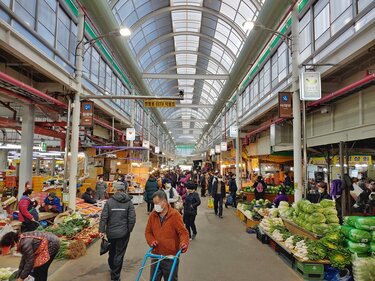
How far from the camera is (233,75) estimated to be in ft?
56.3

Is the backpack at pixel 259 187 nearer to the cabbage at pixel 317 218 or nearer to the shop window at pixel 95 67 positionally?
the cabbage at pixel 317 218

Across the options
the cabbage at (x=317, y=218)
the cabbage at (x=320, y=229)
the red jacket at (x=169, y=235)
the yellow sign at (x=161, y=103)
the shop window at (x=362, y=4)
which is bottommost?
the cabbage at (x=320, y=229)

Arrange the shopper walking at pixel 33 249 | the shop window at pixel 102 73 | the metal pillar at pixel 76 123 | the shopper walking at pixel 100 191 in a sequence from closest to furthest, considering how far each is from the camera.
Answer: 1. the shopper walking at pixel 33 249
2. the metal pillar at pixel 76 123
3. the shop window at pixel 102 73
4. the shopper walking at pixel 100 191

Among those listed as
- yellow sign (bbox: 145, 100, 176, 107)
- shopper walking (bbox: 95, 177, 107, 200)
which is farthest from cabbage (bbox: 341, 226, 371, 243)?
shopper walking (bbox: 95, 177, 107, 200)

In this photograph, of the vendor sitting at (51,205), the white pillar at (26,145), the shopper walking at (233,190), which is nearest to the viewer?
the vendor sitting at (51,205)

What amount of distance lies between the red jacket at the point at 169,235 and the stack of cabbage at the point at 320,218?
150 inches

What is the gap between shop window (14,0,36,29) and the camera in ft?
24.1

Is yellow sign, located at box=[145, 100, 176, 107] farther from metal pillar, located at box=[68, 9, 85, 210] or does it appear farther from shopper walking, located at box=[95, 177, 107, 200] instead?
shopper walking, located at box=[95, 177, 107, 200]

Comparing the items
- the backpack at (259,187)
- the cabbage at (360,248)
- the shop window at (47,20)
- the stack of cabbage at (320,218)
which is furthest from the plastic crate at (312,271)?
the shop window at (47,20)

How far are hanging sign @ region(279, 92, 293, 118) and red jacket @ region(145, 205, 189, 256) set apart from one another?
6.86 m

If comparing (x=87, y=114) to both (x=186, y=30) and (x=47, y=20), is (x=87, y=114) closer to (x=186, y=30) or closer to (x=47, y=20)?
(x=47, y=20)

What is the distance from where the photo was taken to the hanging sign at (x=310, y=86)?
8037mm

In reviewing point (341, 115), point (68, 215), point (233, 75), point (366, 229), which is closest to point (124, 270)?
point (68, 215)

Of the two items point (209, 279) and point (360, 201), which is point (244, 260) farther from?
point (360, 201)
